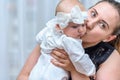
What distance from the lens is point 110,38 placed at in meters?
1.52

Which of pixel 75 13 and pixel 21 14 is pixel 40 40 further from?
pixel 21 14

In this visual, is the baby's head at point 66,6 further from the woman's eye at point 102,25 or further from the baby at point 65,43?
the woman's eye at point 102,25

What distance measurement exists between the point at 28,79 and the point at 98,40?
17.6 inches

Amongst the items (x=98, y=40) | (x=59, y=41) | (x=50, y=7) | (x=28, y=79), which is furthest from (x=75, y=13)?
(x=50, y=7)

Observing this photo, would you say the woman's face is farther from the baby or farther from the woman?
the baby

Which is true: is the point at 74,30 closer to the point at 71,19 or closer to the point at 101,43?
the point at 71,19

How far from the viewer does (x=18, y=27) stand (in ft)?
6.59

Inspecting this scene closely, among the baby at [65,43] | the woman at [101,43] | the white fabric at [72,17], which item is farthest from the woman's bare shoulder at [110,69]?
the white fabric at [72,17]

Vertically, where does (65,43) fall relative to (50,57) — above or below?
above

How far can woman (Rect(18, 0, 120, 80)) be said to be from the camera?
1397mm

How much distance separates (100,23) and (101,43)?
14cm

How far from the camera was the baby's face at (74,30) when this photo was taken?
1.27 metres

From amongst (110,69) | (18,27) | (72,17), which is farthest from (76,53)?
(18,27)

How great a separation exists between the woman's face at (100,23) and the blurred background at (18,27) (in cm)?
62
